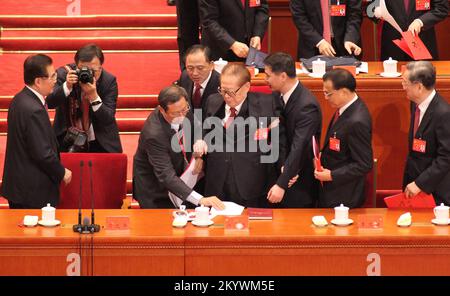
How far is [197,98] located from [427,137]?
1355 mm

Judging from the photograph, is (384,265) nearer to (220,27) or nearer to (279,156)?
(279,156)

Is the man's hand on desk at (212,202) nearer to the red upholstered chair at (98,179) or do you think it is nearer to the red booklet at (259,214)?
the red booklet at (259,214)

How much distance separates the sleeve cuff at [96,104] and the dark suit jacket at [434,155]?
1774 mm

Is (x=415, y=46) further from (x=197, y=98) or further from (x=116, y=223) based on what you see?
(x=116, y=223)

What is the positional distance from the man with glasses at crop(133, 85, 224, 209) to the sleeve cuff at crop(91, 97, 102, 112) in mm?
523

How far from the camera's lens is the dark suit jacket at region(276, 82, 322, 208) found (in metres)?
5.45

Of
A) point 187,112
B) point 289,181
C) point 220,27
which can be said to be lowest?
point 289,181

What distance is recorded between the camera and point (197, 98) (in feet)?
19.5

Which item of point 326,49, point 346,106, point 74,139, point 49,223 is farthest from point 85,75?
point 326,49
